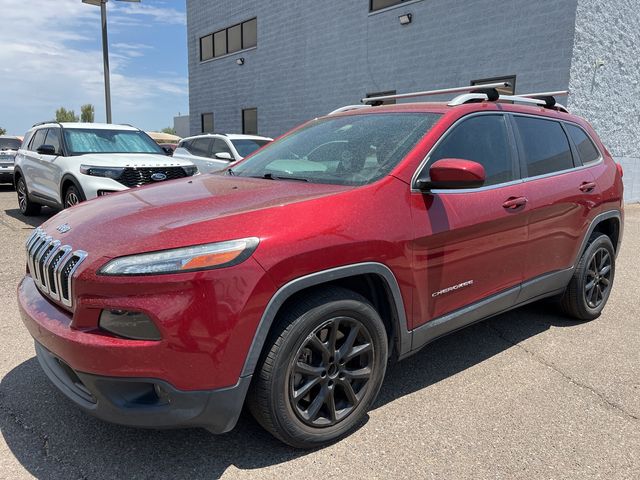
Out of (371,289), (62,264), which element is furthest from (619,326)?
(62,264)

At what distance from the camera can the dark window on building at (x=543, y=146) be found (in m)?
3.52

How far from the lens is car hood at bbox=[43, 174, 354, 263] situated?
6.83ft

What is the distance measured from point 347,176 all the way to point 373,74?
11816 millimetres

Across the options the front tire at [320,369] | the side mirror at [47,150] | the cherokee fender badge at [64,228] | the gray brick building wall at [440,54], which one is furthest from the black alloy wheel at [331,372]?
the gray brick building wall at [440,54]

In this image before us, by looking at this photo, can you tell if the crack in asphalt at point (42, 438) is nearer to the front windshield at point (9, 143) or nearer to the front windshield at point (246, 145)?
Result: the front windshield at point (246, 145)

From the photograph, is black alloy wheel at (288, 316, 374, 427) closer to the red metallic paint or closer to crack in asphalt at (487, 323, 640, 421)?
the red metallic paint

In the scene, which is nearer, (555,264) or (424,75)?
(555,264)

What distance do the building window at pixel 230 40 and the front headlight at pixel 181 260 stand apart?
58.2ft

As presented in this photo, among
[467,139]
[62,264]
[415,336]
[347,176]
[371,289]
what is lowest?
[415,336]

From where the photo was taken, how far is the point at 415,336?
2750mm

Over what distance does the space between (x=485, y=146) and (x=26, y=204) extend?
8.69 m

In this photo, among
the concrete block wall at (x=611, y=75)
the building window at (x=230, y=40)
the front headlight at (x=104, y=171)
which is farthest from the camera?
the building window at (x=230, y=40)

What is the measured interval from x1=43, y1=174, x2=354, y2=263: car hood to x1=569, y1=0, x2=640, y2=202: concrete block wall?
9.58 m

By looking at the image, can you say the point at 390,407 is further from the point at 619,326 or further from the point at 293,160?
the point at 619,326
